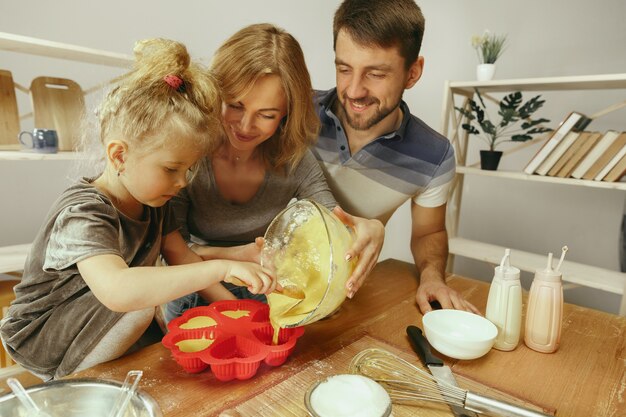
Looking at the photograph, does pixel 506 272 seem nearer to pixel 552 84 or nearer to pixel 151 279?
pixel 151 279

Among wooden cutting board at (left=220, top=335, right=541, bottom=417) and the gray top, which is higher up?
the gray top

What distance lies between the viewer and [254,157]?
1.33 metres

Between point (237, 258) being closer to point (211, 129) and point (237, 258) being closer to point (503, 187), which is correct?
point (211, 129)

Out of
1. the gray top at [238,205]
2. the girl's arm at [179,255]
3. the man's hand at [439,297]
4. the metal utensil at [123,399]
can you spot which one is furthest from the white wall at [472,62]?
the metal utensil at [123,399]

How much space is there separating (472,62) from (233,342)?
93.8 inches

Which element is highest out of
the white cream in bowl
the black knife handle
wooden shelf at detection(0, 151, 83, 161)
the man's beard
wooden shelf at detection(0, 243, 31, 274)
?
the man's beard

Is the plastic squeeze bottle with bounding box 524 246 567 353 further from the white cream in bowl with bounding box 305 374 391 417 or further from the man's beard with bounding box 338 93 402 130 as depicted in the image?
the man's beard with bounding box 338 93 402 130

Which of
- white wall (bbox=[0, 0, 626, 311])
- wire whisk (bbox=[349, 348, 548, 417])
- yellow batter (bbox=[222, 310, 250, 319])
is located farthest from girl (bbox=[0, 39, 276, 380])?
white wall (bbox=[0, 0, 626, 311])

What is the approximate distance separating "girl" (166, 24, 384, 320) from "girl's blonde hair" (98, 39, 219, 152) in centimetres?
12

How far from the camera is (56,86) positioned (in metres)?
1.91

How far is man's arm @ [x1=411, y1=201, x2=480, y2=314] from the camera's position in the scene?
1.05 m

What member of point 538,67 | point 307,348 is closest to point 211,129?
point 307,348

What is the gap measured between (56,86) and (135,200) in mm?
1297

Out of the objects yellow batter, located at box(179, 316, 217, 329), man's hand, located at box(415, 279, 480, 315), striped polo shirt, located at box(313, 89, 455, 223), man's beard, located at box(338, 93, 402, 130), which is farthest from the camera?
striped polo shirt, located at box(313, 89, 455, 223)
